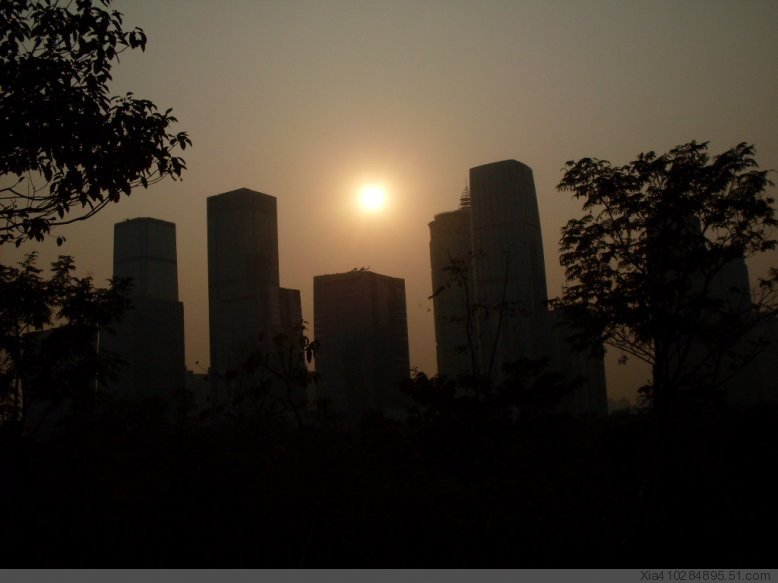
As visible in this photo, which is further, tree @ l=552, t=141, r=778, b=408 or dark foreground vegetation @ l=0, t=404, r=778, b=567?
tree @ l=552, t=141, r=778, b=408

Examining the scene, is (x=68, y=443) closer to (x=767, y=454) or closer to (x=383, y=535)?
→ (x=383, y=535)

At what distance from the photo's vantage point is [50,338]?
1870cm

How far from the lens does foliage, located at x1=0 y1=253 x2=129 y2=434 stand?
57.9ft

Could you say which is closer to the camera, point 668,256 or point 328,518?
point 328,518

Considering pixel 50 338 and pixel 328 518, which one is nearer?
pixel 328 518

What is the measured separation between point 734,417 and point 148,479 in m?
24.0

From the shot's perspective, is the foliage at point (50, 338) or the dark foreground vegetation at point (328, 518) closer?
the dark foreground vegetation at point (328, 518)

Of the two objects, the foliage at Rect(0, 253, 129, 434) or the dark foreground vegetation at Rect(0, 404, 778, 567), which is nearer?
the dark foreground vegetation at Rect(0, 404, 778, 567)

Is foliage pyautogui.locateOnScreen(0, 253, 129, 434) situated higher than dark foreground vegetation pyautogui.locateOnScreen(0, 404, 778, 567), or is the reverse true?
foliage pyautogui.locateOnScreen(0, 253, 129, 434)

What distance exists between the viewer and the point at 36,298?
18.5 m

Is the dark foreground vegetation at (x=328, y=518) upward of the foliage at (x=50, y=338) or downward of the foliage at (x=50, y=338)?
downward

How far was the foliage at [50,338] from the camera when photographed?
695 inches

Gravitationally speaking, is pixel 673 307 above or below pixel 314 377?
above

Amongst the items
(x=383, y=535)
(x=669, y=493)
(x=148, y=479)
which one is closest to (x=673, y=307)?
(x=669, y=493)
